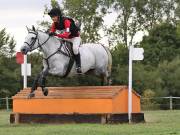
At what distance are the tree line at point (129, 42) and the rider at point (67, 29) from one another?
1472 cm

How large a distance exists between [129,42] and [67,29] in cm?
3683

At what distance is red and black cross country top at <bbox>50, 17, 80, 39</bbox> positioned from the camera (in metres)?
17.0

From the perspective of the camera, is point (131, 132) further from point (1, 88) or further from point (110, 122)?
point (1, 88)

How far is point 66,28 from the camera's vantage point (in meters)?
17.0

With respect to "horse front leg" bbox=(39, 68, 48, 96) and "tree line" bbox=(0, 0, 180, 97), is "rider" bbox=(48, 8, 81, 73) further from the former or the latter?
"tree line" bbox=(0, 0, 180, 97)

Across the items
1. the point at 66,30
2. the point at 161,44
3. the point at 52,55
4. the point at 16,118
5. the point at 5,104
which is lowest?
the point at 16,118

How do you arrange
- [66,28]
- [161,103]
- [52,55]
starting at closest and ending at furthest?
[52,55]
[66,28]
[161,103]

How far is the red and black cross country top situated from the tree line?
14761 mm

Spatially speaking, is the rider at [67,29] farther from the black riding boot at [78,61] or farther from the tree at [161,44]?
the tree at [161,44]

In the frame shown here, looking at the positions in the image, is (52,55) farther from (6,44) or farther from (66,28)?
(6,44)

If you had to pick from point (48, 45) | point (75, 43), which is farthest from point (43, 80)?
point (75, 43)

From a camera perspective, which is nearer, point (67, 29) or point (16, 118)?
point (67, 29)

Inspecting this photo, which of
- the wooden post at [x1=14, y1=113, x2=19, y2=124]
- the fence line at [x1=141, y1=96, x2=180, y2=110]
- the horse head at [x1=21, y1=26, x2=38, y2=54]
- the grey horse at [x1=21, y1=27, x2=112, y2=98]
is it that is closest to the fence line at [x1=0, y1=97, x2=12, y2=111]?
the fence line at [x1=141, y1=96, x2=180, y2=110]

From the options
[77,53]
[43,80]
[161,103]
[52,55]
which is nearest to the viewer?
[43,80]
